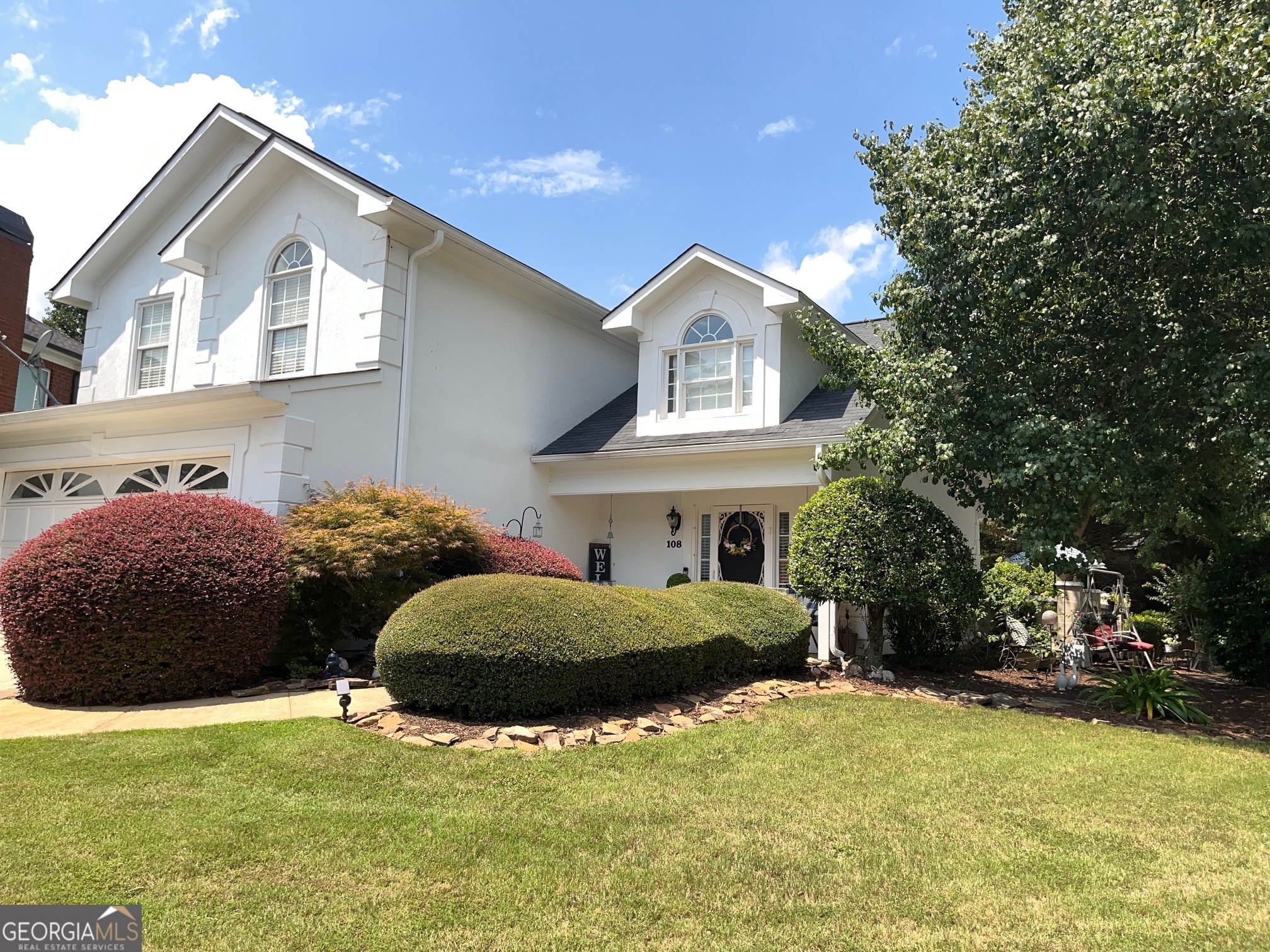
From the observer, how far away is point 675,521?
1405 cm

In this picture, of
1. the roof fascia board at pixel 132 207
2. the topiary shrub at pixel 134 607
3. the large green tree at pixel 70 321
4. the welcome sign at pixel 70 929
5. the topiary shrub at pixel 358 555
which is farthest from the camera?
the large green tree at pixel 70 321

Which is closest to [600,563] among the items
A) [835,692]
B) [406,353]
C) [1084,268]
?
[406,353]

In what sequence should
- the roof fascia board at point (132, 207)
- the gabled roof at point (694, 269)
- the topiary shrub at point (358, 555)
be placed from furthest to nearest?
1. the roof fascia board at point (132, 207)
2. the gabled roof at point (694, 269)
3. the topiary shrub at point (358, 555)

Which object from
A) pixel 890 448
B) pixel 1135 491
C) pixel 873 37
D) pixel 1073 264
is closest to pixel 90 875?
pixel 890 448

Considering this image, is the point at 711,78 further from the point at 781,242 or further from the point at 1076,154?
the point at 1076,154

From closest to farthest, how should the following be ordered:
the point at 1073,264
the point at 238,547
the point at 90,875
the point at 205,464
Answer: the point at 90,875 < the point at 238,547 < the point at 1073,264 < the point at 205,464

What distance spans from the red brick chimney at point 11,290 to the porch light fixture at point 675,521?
15.4m

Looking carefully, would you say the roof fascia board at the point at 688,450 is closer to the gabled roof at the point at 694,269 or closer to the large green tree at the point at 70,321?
the gabled roof at the point at 694,269

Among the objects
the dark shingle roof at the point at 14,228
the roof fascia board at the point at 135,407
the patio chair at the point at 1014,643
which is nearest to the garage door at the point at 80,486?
the roof fascia board at the point at 135,407

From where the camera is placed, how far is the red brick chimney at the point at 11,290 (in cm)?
1795

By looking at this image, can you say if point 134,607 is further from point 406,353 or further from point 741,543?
point 741,543

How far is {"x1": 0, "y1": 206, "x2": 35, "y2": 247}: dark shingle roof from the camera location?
1845 centimetres

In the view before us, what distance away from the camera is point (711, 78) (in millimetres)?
13344

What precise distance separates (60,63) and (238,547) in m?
6.43
